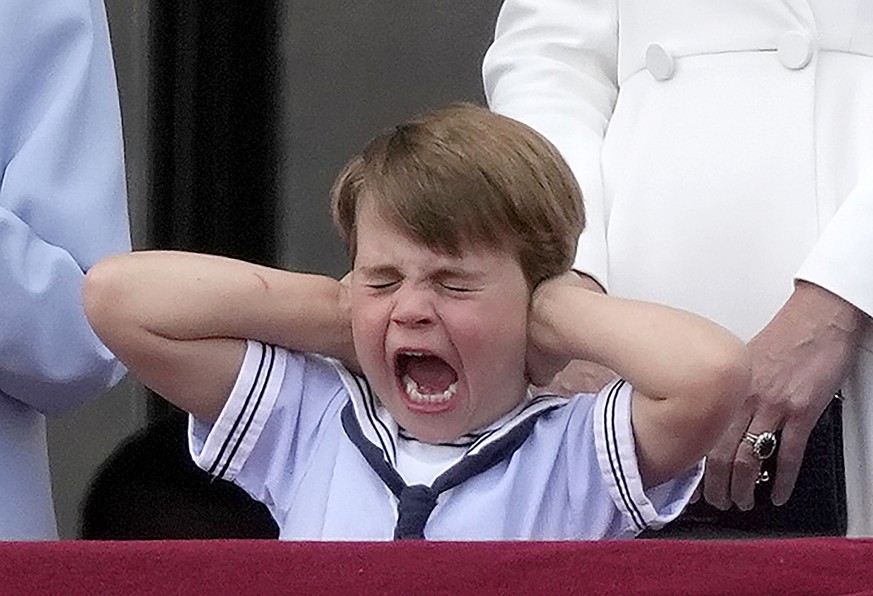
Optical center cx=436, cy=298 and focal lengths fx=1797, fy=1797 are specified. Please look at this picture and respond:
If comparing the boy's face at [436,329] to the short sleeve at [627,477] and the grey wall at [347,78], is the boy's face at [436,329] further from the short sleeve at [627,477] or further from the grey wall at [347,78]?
the grey wall at [347,78]

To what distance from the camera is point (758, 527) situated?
1.48 metres

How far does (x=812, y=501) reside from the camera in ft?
4.75

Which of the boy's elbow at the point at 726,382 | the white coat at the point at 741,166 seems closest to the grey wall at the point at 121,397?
the white coat at the point at 741,166

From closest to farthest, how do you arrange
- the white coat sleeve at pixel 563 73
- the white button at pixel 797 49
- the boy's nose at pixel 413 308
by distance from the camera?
the boy's nose at pixel 413 308 < the white button at pixel 797 49 < the white coat sleeve at pixel 563 73

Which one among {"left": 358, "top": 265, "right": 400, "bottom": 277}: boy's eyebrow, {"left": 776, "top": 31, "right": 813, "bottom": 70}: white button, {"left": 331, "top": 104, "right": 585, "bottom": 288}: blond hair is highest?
{"left": 776, "top": 31, "right": 813, "bottom": 70}: white button

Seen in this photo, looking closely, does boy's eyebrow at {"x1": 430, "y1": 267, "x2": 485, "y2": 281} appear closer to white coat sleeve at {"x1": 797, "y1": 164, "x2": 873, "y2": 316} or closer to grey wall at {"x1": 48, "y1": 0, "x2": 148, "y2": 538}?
white coat sleeve at {"x1": 797, "y1": 164, "x2": 873, "y2": 316}

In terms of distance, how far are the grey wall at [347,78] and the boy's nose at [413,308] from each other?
1205mm

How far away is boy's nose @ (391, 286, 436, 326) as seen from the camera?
130 centimetres

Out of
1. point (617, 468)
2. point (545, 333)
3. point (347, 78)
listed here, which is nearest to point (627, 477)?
point (617, 468)

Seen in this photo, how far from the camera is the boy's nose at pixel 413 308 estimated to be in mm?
1301

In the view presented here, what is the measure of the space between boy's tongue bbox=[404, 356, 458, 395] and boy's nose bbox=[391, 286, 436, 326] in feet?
0.14

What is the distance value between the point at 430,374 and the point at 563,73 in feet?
1.56

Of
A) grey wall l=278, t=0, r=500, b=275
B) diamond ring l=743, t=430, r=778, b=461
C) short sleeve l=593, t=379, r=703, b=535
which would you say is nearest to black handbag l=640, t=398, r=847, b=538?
diamond ring l=743, t=430, r=778, b=461

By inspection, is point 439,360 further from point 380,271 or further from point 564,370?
point 564,370
